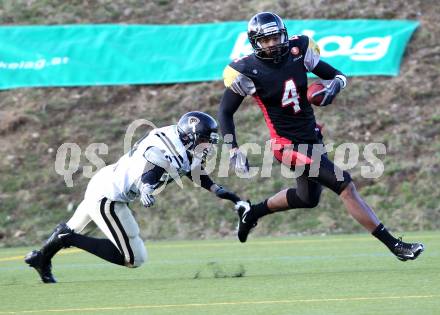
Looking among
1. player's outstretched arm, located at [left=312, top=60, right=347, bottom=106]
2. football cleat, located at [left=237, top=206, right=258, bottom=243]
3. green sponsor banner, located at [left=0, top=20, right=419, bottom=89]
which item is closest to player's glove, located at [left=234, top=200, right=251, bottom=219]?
football cleat, located at [left=237, top=206, right=258, bottom=243]

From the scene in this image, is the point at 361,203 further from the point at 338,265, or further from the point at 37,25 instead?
the point at 37,25

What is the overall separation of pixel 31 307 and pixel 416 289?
238 cm

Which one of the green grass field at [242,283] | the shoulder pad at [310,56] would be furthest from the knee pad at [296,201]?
the shoulder pad at [310,56]

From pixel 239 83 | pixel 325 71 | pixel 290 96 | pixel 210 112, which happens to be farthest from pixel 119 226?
pixel 210 112

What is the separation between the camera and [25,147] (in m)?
15.4

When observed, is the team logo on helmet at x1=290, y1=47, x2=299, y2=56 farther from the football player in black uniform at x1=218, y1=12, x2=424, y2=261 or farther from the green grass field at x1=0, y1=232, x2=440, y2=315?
the green grass field at x1=0, y1=232, x2=440, y2=315

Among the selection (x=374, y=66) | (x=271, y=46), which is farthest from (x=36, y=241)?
(x=271, y=46)

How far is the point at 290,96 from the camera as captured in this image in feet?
24.9

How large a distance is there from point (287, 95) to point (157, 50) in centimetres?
871

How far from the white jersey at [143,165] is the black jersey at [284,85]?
26.9 inches

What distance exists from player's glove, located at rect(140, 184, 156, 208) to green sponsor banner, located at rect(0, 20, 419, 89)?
29.2 feet

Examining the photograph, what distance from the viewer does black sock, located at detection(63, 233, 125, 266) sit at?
751cm

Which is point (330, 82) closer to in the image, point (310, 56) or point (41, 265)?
point (310, 56)

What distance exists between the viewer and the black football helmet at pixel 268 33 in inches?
294
